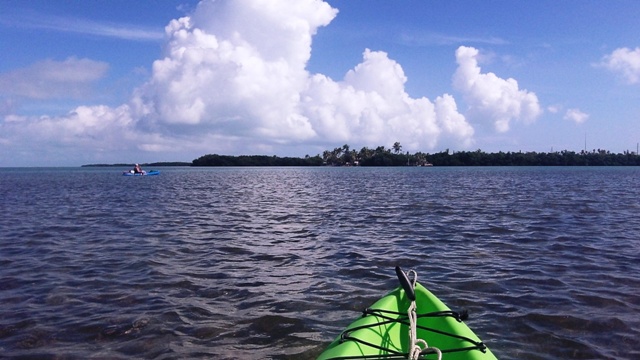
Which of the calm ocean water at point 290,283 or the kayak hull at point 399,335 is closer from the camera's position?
the kayak hull at point 399,335

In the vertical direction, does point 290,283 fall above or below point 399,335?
below

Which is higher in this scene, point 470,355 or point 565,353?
point 470,355

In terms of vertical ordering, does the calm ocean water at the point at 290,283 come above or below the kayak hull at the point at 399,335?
below

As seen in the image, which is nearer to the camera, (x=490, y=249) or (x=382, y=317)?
(x=382, y=317)

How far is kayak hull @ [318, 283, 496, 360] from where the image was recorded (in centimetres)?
486

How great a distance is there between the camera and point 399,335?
5.66 meters

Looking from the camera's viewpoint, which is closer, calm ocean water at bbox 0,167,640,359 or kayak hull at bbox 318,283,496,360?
kayak hull at bbox 318,283,496,360

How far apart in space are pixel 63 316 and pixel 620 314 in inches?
388

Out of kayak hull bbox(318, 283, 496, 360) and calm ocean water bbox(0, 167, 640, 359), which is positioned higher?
kayak hull bbox(318, 283, 496, 360)

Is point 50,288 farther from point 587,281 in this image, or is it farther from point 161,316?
point 587,281

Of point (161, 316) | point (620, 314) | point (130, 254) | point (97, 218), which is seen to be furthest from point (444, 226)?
point (97, 218)

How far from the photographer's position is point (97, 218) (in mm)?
22234

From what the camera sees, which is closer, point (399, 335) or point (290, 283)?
point (399, 335)

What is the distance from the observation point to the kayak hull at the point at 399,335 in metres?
4.86
